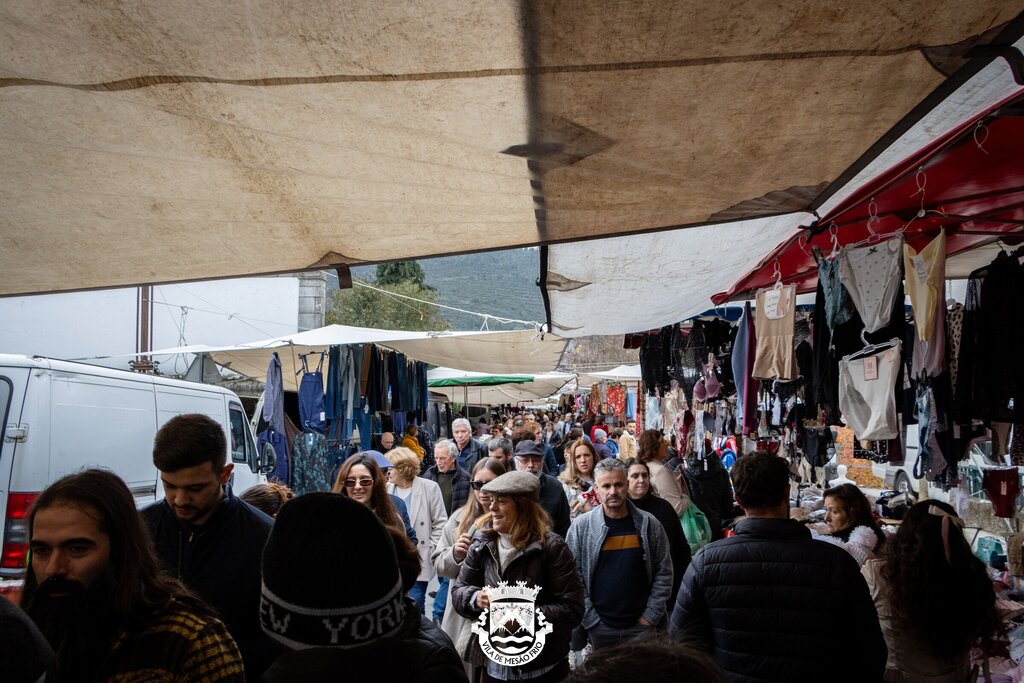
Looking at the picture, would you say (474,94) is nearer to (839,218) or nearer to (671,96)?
(671,96)

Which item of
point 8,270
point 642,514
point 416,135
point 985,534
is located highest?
point 416,135

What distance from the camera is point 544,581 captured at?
358cm

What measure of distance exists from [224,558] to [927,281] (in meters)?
3.24

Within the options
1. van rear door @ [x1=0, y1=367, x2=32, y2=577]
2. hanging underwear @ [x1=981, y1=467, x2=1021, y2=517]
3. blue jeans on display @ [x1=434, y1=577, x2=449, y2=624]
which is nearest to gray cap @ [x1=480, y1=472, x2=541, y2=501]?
blue jeans on display @ [x1=434, y1=577, x2=449, y2=624]

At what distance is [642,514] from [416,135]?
2823mm

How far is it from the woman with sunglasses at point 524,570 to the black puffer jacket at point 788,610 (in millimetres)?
881

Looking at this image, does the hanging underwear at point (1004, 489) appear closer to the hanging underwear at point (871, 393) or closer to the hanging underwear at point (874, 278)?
the hanging underwear at point (871, 393)

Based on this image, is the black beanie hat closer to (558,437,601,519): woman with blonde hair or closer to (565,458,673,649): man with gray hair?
(565,458,673,649): man with gray hair

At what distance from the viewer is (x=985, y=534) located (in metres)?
5.61

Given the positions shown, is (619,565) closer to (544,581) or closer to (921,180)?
(544,581)

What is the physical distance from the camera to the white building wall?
1925 centimetres

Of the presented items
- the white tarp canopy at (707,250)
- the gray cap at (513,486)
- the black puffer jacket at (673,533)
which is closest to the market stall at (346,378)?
the white tarp canopy at (707,250)

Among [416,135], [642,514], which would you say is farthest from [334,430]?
[416,135]

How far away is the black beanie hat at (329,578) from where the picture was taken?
1.39 m
